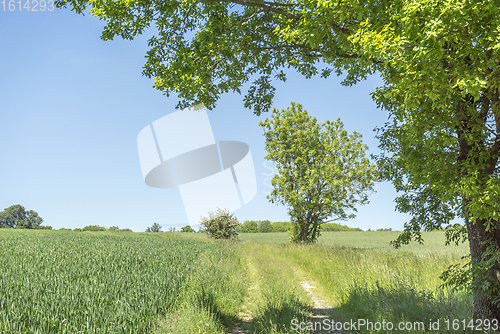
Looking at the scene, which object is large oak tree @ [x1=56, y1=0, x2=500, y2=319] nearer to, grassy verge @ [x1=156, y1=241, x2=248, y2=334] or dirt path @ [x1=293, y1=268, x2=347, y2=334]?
dirt path @ [x1=293, y1=268, x2=347, y2=334]

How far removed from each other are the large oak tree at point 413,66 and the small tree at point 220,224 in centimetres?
2747

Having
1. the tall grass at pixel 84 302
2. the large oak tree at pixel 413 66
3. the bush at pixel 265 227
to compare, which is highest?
the large oak tree at pixel 413 66

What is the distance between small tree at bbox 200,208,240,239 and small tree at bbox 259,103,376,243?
12820 millimetres

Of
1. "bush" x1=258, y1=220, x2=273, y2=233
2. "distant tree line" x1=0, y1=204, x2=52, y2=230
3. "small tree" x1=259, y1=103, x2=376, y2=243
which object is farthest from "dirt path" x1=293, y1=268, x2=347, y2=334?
"distant tree line" x1=0, y1=204, x2=52, y2=230

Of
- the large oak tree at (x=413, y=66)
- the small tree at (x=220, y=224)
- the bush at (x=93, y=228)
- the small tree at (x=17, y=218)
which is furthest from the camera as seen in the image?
the small tree at (x=17, y=218)

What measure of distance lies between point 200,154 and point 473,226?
11250 millimetres

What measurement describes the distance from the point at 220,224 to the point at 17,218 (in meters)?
84.6

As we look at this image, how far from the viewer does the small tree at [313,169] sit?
21.1 meters

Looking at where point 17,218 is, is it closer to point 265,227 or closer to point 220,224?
point 265,227

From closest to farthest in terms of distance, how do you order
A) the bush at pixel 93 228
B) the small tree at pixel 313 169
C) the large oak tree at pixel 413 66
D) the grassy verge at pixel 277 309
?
the large oak tree at pixel 413 66
the grassy verge at pixel 277 309
the small tree at pixel 313 169
the bush at pixel 93 228

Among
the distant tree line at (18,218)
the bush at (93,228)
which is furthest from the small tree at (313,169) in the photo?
the distant tree line at (18,218)

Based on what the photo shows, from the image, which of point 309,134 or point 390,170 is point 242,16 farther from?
point 309,134

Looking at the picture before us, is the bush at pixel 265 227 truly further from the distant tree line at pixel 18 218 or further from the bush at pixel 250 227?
the distant tree line at pixel 18 218

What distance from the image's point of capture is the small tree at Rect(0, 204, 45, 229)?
8188 centimetres
